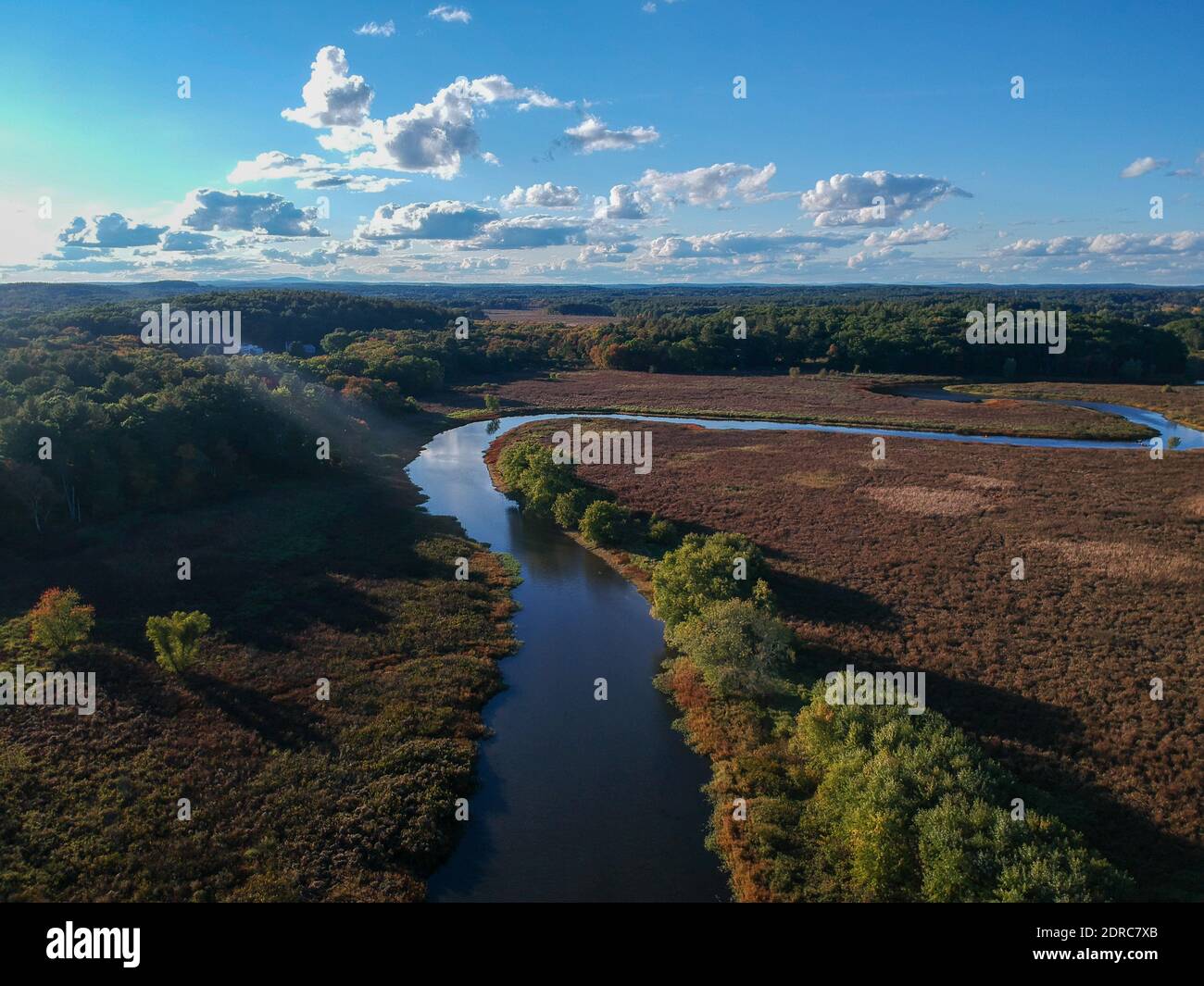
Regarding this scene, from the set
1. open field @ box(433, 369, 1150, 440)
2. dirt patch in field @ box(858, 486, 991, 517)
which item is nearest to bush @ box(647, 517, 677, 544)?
dirt patch in field @ box(858, 486, 991, 517)

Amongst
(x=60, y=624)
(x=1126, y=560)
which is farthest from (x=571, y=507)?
(x=1126, y=560)

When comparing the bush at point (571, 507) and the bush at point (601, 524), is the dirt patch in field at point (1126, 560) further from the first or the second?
the bush at point (571, 507)

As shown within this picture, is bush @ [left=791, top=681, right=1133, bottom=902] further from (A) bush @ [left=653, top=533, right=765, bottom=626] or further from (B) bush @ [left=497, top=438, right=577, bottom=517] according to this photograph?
(B) bush @ [left=497, top=438, right=577, bottom=517]

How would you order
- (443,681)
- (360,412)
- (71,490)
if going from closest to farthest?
(443,681)
(71,490)
(360,412)

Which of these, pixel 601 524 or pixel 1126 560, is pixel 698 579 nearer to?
pixel 601 524

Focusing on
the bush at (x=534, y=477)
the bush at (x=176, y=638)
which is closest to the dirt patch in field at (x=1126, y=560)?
the bush at (x=534, y=477)
